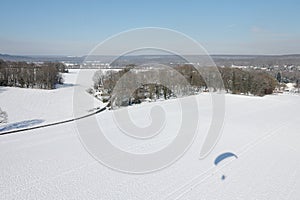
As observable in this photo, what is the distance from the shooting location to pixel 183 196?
672 centimetres

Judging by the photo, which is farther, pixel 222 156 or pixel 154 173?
pixel 222 156

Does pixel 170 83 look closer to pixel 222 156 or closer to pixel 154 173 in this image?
pixel 222 156

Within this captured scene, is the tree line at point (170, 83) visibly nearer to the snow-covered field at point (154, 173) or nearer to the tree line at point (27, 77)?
the snow-covered field at point (154, 173)

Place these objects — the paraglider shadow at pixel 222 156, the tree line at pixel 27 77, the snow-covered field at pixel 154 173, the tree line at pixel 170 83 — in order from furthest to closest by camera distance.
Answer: the tree line at pixel 27 77 → the tree line at pixel 170 83 → the paraglider shadow at pixel 222 156 → the snow-covered field at pixel 154 173

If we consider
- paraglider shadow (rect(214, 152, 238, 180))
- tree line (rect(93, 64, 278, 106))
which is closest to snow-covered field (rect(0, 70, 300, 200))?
paraglider shadow (rect(214, 152, 238, 180))

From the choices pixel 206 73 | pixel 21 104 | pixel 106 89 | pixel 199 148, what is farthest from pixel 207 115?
pixel 21 104

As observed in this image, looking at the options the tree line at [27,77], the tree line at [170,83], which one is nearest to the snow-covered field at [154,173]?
the tree line at [170,83]

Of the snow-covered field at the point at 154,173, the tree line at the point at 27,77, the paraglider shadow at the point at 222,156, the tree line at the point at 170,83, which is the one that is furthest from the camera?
the tree line at the point at 27,77

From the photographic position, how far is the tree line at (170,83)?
28038mm

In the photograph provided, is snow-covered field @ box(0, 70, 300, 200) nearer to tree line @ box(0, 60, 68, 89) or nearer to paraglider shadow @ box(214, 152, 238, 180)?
paraglider shadow @ box(214, 152, 238, 180)

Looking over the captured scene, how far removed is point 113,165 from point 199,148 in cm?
391

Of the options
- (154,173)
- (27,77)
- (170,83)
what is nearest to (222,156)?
(154,173)

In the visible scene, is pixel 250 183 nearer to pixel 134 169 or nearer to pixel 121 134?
pixel 134 169

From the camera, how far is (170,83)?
32094 millimetres
